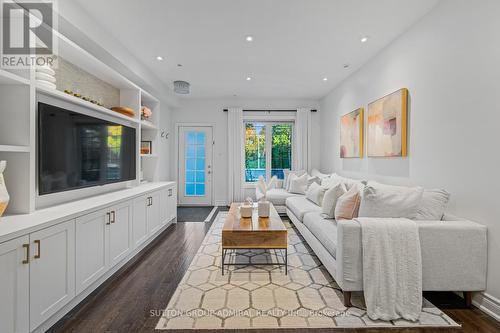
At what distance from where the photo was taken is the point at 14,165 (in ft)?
6.27

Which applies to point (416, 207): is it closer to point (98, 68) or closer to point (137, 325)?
point (137, 325)

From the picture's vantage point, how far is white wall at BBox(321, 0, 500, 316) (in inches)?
77.9

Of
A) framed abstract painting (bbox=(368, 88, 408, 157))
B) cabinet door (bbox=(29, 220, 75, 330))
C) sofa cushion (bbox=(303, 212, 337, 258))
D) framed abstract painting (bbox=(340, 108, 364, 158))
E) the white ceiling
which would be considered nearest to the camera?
cabinet door (bbox=(29, 220, 75, 330))

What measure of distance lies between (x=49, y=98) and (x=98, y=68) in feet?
2.85

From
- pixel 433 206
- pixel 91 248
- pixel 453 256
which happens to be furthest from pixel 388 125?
pixel 91 248

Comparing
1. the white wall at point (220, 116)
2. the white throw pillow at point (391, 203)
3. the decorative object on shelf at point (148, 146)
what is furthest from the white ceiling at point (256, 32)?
the white throw pillow at point (391, 203)

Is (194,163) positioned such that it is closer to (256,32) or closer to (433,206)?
(256,32)

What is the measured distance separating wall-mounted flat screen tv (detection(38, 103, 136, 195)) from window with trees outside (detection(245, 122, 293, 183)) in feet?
11.3

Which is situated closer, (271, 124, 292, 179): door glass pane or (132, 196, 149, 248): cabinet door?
(132, 196, 149, 248): cabinet door

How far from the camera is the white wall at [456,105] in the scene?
198cm

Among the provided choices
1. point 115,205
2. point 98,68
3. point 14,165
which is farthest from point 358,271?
point 98,68

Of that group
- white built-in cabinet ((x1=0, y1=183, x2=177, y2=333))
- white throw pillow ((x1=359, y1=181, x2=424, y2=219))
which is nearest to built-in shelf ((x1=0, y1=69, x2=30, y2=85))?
white built-in cabinet ((x1=0, y1=183, x2=177, y2=333))

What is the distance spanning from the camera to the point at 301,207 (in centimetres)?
393

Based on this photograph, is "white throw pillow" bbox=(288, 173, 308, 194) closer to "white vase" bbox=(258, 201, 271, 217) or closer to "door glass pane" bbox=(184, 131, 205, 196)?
"white vase" bbox=(258, 201, 271, 217)
